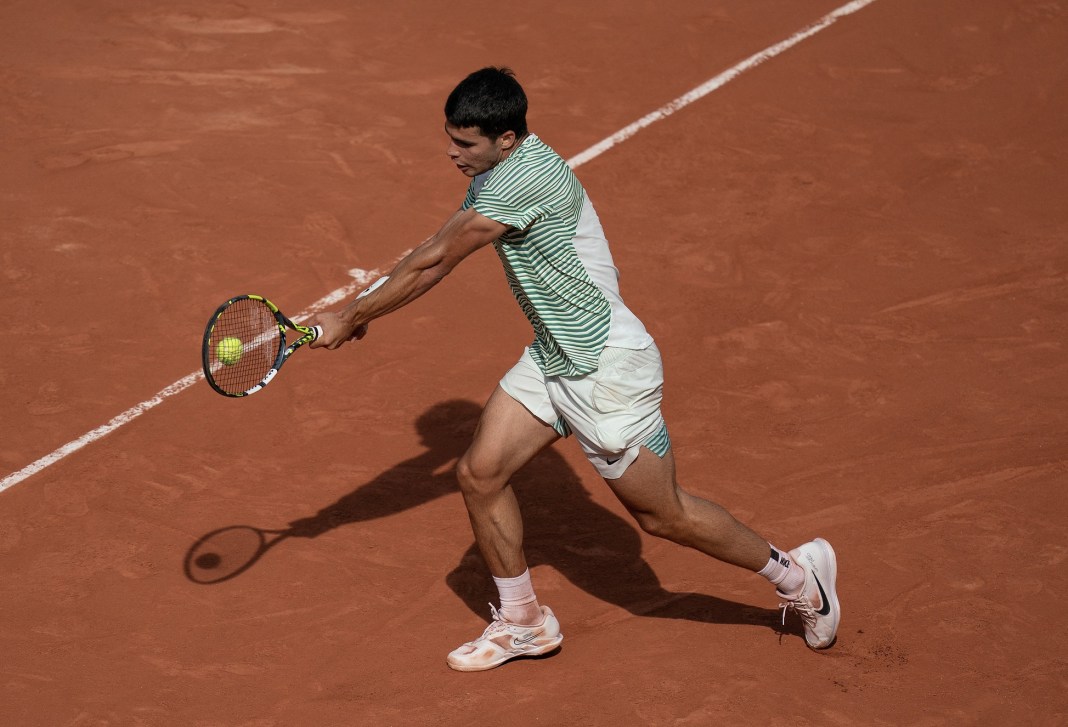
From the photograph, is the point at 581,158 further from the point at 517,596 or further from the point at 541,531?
the point at 517,596

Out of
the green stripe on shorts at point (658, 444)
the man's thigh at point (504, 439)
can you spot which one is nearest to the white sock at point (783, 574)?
the green stripe on shorts at point (658, 444)

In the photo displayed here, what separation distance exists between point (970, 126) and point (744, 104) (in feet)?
5.88

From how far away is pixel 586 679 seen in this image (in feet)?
17.7

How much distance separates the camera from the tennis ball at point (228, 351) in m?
5.59

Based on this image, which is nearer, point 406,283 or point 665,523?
point 406,283

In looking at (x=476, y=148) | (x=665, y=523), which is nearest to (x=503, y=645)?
(x=665, y=523)

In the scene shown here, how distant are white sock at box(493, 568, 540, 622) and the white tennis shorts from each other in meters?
0.66

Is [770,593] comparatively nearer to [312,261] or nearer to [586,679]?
[586,679]

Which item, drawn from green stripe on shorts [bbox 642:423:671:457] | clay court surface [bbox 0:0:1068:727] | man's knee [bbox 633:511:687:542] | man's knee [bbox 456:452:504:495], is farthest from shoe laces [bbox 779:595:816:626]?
man's knee [bbox 456:452:504:495]

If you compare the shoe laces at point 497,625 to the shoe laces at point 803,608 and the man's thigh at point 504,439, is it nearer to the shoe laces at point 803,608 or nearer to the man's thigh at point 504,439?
the man's thigh at point 504,439

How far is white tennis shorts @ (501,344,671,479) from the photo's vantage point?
5086 mm

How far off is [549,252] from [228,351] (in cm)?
158

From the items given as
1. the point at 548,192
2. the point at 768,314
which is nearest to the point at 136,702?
the point at 548,192

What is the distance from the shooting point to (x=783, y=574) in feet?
17.7
